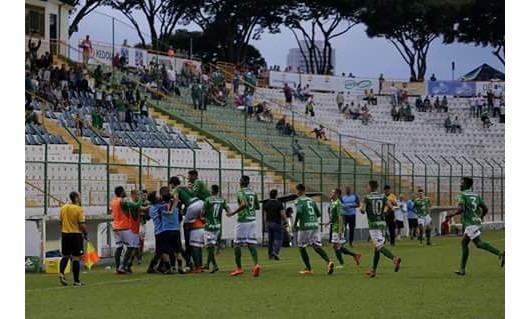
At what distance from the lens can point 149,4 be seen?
67375 millimetres

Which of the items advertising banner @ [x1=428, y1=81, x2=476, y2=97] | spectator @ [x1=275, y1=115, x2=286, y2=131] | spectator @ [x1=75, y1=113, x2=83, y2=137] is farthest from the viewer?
advertising banner @ [x1=428, y1=81, x2=476, y2=97]

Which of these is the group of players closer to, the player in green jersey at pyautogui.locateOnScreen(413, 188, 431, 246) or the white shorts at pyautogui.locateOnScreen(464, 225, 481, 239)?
the white shorts at pyautogui.locateOnScreen(464, 225, 481, 239)

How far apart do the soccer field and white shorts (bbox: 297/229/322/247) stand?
59cm

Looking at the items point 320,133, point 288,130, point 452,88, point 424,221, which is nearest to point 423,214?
point 424,221

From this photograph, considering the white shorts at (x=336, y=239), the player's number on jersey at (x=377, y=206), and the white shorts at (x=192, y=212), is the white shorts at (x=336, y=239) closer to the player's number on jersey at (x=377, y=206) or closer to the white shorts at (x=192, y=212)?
the player's number on jersey at (x=377, y=206)

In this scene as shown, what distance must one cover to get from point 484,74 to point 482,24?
6.97 m

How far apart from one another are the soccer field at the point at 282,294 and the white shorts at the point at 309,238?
592mm

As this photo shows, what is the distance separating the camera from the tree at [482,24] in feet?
198

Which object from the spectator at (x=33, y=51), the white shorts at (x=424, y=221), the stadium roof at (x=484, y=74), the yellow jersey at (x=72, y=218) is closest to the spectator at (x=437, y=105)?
the stadium roof at (x=484, y=74)

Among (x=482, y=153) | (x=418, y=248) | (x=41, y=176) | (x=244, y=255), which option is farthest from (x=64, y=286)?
(x=482, y=153)

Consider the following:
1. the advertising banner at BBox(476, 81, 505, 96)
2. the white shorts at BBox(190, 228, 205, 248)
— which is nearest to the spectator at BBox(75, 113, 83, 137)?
the white shorts at BBox(190, 228, 205, 248)

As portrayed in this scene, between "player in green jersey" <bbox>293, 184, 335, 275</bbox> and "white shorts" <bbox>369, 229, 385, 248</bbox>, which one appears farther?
"player in green jersey" <bbox>293, 184, 335, 275</bbox>

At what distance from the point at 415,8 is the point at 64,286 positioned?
166 ft

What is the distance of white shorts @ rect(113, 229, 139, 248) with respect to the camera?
20.3 m
